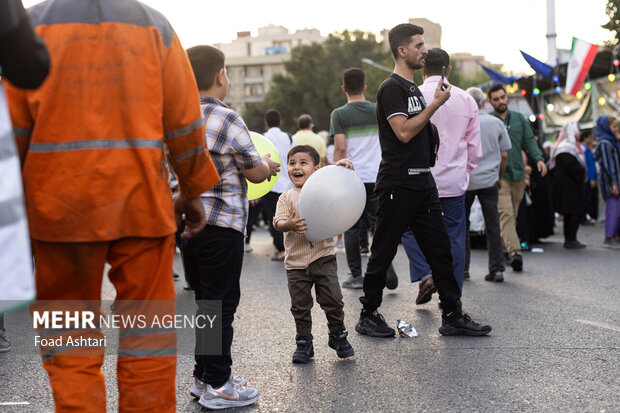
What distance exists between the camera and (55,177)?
2656 millimetres

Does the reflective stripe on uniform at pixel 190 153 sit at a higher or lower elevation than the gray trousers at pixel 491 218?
higher

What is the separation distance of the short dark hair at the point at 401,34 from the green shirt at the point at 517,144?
4.38 meters

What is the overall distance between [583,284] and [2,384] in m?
5.90

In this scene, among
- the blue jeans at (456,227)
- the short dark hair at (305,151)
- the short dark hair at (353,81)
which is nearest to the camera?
the short dark hair at (305,151)

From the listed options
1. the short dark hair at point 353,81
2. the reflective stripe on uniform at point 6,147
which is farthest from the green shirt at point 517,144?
the reflective stripe on uniform at point 6,147

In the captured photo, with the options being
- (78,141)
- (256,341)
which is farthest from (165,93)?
(256,341)

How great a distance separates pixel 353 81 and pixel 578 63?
11.2m

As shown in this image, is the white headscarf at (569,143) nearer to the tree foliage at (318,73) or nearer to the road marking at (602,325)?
the road marking at (602,325)

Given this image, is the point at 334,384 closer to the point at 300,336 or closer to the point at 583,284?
the point at 300,336

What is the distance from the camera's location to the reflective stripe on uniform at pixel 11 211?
2035 mm

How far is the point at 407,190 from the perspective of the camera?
5.29 m

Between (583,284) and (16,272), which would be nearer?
(16,272)

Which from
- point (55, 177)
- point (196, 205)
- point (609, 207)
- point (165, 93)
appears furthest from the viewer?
point (609, 207)

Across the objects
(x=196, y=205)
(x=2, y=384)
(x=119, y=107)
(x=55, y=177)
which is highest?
(x=119, y=107)
